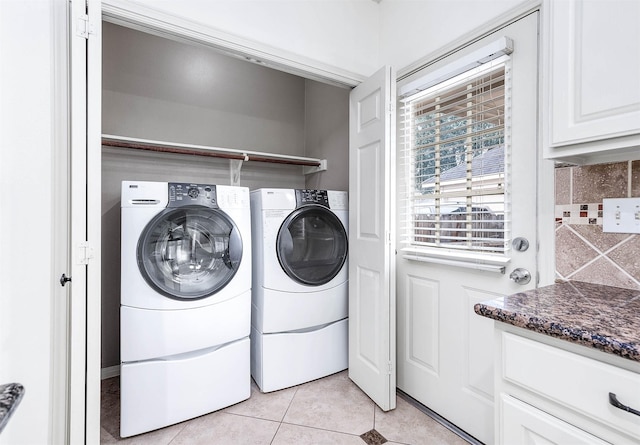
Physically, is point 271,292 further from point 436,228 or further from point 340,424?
point 436,228

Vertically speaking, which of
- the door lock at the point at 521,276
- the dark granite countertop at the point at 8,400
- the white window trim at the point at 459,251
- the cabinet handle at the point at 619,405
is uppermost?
the white window trim at the point at 459,251

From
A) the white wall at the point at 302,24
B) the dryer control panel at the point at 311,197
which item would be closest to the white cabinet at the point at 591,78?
the white wall at the point at 302,24

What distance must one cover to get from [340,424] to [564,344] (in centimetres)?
136

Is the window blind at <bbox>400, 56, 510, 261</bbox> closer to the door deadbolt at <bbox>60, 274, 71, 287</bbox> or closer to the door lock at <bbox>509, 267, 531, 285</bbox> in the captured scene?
the door lock at <bbox>509, 267, 531, 285</bbox>

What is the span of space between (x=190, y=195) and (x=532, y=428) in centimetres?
181

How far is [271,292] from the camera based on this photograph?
211 centimetres

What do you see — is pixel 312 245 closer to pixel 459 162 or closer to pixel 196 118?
pixel 459 162

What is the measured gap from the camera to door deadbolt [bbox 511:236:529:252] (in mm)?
1417

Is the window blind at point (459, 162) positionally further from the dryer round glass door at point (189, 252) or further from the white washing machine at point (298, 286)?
the dryer round glass door at point (189, 252)

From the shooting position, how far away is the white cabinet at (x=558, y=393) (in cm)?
74

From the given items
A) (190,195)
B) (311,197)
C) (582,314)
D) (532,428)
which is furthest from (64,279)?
(582,314)

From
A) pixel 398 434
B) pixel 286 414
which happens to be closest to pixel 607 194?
pixel 398 434

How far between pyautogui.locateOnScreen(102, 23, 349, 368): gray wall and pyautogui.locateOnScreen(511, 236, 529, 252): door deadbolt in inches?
57.3

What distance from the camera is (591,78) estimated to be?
1.00 meters
